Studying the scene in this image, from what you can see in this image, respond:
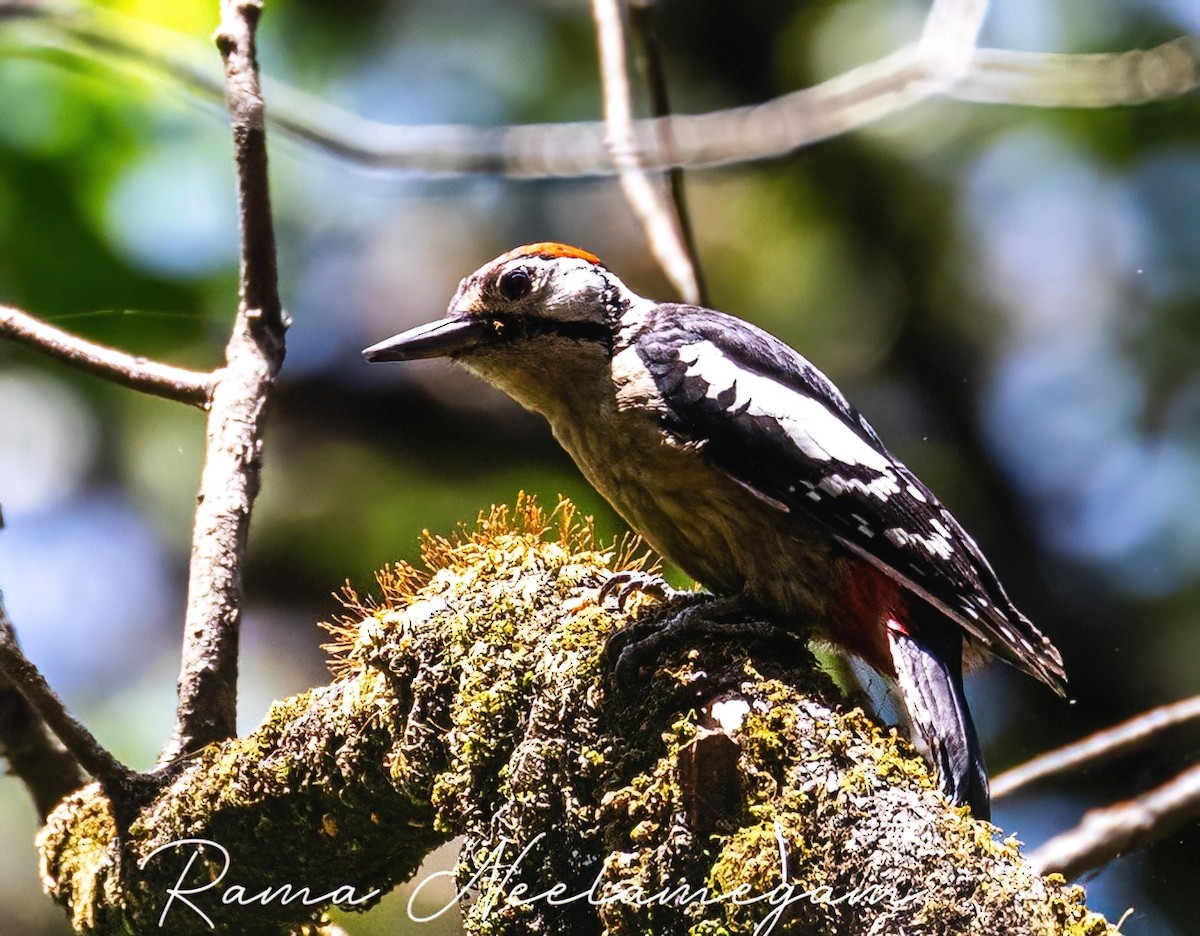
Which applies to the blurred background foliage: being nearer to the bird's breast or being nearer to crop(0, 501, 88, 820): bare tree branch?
crop(0, 501, 88, 820): bare tree branch

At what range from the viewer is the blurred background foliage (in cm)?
361

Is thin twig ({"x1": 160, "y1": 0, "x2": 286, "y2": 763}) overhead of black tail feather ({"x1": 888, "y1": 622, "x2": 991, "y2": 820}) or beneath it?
overhead

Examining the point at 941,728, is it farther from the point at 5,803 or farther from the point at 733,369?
the point at 5,803

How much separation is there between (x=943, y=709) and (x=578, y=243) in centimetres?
294

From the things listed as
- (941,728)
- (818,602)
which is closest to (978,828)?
(941,728)

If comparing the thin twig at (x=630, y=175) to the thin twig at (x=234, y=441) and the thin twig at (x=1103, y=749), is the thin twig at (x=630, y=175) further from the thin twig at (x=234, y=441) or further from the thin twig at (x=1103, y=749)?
the thin twig at (x=1103, y=749)

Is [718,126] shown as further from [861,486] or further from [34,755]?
[34,755]

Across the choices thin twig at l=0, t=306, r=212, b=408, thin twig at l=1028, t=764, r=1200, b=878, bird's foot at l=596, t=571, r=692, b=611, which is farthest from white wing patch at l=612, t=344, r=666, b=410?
thin twig at l=1028, t=764, r=1200, b=878

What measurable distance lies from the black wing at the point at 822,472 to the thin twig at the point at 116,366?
1012mm

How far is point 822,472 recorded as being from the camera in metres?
2.28

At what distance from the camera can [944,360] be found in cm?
465

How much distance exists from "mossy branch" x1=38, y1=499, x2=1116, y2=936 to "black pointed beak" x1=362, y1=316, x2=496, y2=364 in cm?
51

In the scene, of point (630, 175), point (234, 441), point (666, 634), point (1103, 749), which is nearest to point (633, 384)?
point (666, 634)

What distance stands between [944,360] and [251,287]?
9.89 feet
